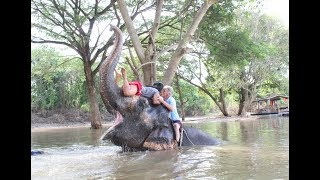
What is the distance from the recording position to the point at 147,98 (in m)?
7.14

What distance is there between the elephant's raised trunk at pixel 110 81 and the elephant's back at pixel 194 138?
175 cm

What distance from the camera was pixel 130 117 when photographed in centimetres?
696

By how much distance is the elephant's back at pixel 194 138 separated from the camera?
26.1 ft

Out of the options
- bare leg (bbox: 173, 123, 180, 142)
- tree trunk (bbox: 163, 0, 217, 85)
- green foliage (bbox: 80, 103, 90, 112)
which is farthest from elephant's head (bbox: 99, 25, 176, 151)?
green foliage (bbox: 80, 103, 90, 112)

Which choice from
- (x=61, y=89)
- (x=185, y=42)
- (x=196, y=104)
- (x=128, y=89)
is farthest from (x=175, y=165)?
(x=196, y=104)

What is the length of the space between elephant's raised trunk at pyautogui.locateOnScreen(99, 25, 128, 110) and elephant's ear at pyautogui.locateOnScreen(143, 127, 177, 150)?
2.61 ft

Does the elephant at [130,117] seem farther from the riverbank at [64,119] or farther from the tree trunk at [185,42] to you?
the riverbank at [64,119]

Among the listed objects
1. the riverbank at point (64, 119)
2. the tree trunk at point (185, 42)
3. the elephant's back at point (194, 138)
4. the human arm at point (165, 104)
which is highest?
the tree trunk at point (185, 42)

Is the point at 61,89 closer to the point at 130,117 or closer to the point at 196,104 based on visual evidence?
the point at 196,104

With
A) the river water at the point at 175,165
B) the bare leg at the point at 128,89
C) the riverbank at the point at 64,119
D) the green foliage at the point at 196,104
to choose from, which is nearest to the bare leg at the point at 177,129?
the river water at the point at 175,165

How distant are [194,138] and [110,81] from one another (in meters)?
2.41

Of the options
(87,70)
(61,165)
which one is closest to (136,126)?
(61,165)

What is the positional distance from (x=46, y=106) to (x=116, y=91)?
2122cm
